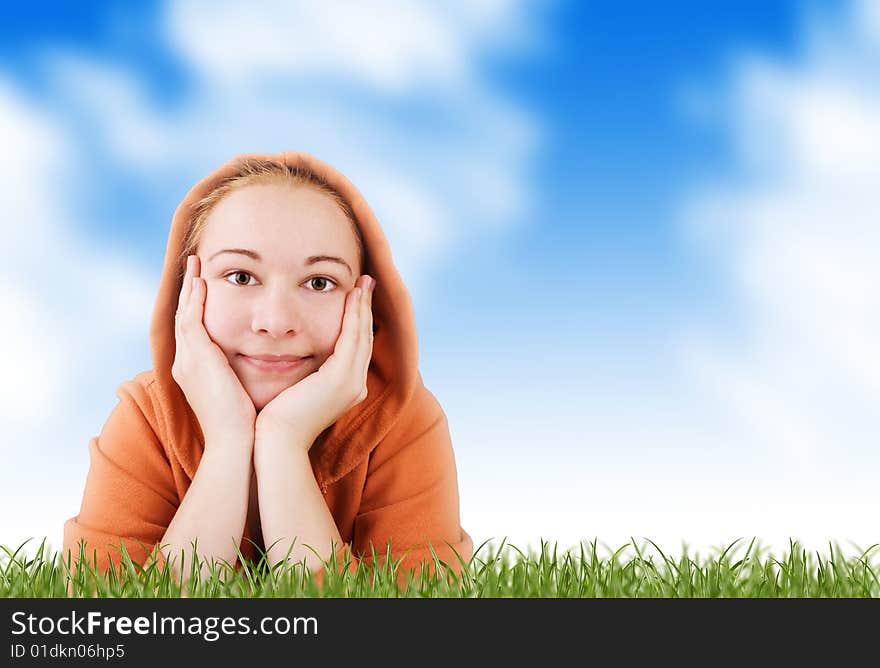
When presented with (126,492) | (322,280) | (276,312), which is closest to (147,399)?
(126,492)

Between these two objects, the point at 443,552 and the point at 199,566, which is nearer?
the point at 199,566

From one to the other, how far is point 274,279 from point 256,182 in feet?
1.26

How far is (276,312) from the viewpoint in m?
3.39

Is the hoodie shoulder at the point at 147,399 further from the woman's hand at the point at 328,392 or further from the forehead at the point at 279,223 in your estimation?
Answer: the forehead at the point at 279,223

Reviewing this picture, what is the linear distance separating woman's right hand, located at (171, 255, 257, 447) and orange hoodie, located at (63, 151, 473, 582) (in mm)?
148

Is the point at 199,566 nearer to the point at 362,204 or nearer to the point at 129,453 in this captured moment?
the point at 129,453

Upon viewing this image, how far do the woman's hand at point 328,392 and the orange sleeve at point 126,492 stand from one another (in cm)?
51

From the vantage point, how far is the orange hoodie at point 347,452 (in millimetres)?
3605

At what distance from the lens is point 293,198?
3514 millimetres

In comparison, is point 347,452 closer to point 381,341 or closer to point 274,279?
point 381,341

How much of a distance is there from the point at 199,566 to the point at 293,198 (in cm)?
124

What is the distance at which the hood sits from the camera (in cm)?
363
